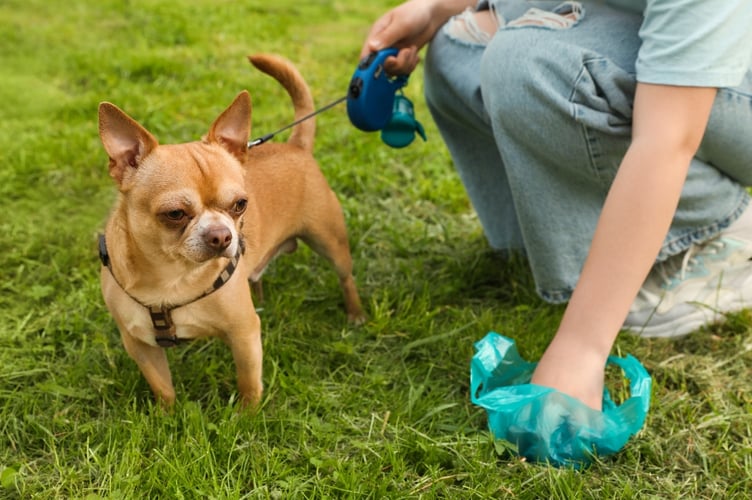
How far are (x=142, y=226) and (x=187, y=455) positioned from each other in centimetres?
54

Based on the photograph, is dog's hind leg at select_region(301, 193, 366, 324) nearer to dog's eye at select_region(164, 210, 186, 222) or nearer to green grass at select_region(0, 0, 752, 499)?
green grass at select_region(0, 0, 752, 499)

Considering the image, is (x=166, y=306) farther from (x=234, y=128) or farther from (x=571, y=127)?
(x=571, y=127)

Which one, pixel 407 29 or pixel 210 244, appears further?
pixel 407 29

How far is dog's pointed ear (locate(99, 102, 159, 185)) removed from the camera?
67.5 inches

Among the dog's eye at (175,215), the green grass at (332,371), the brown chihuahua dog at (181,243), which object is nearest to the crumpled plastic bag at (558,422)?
the green grass at (332,371)

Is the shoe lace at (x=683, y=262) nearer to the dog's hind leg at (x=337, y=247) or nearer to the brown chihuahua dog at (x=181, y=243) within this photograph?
the dog's hind leg at (x=337, y=247)

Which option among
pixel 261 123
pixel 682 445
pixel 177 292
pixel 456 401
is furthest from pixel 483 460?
pixel 261 123

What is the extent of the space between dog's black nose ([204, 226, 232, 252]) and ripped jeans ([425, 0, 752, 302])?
921mm

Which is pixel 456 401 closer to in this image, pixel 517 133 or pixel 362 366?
pixel 362 366

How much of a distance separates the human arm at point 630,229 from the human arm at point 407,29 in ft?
2.88

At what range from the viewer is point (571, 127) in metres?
2.12

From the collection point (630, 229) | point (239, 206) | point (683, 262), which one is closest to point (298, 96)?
point (239, 206)

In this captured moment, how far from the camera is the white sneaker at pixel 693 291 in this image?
241cm

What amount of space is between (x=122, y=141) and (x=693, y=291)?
1.78m
